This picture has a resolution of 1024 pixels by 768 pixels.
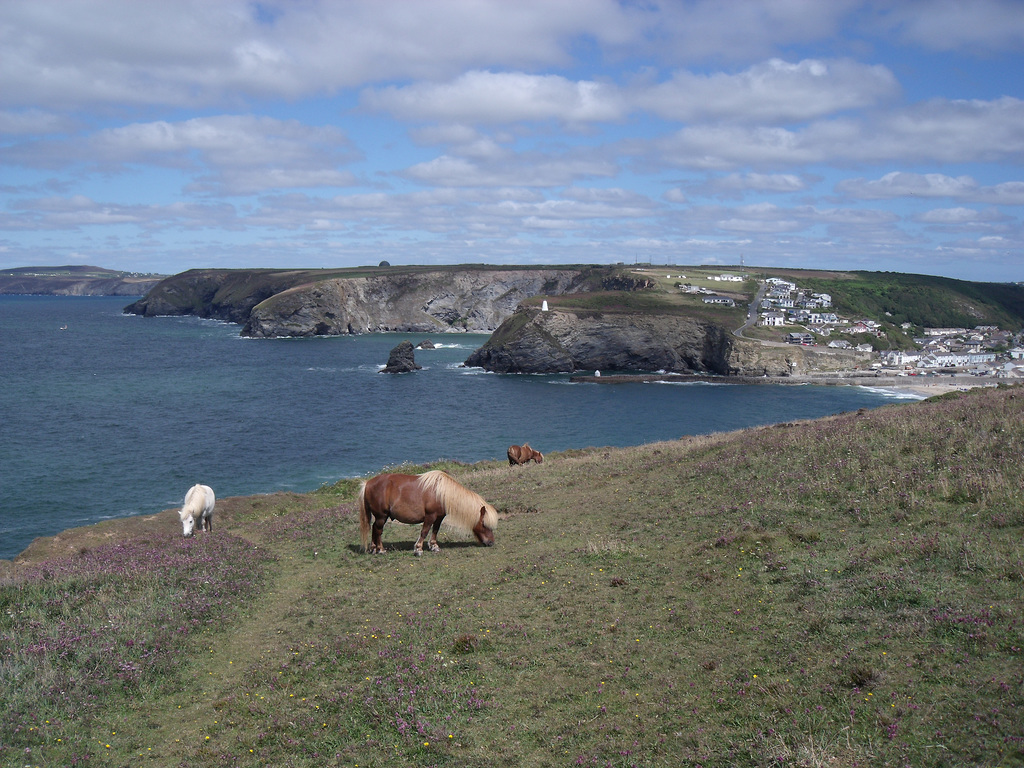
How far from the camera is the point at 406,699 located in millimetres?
10164

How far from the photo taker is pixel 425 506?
18.6m

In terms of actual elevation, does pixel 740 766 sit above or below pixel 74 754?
above

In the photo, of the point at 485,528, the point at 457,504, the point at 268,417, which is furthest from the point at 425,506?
the point at 268,417

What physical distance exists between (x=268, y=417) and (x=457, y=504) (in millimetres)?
66619

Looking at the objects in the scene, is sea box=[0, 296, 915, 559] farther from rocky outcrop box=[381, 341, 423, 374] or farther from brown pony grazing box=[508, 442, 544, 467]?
brown pony grazing box=[508, 442, 544, 467]

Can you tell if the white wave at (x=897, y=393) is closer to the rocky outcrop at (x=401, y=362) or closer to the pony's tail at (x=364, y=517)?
the rocky outcrop at (x=401, y=362)

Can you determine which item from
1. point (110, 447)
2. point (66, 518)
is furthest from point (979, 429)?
point (110, 447)

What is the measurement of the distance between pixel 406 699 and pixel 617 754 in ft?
11.1

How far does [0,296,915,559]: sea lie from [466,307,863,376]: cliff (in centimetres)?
741

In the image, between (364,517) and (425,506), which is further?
(364,517)

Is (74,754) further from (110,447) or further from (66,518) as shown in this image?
(110,447)

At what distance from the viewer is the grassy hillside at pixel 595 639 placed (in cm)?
859

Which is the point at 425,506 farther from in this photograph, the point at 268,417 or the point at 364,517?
the point at 268,417

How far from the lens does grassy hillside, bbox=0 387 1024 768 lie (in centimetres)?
859
